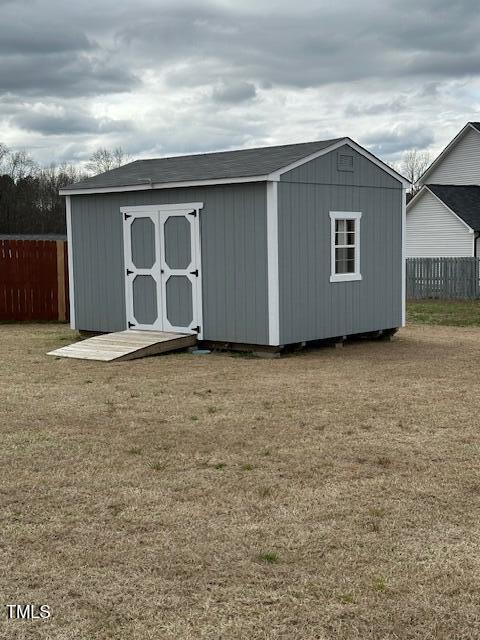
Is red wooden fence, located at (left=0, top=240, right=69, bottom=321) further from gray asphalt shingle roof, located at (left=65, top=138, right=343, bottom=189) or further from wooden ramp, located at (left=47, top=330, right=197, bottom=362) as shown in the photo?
wooden ramp, located at (left=47, top=330, right=197, bottom=362)

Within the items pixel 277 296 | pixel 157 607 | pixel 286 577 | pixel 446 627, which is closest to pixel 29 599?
pixel 157 607

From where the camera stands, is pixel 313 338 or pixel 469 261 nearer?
pixel 313 338

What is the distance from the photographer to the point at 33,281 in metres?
19.7

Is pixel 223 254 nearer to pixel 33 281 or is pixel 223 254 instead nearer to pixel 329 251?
pixel 329 251

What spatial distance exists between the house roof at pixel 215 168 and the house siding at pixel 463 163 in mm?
20373

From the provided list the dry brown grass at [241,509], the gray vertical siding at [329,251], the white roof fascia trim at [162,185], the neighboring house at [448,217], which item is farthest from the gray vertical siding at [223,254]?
the neighboring house at [448,217]

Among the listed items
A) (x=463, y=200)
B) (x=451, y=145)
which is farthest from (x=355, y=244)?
(x=451, y=145)

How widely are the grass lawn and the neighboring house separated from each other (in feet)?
15.6

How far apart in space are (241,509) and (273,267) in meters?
7.55

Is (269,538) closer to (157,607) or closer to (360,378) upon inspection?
(157,607)

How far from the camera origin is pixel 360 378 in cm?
1131

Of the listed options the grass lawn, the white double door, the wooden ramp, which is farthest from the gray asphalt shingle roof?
the grass lawn

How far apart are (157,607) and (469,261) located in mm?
23489

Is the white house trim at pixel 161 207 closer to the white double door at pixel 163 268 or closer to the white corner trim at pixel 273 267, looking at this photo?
the white double door at pixel 163 268
